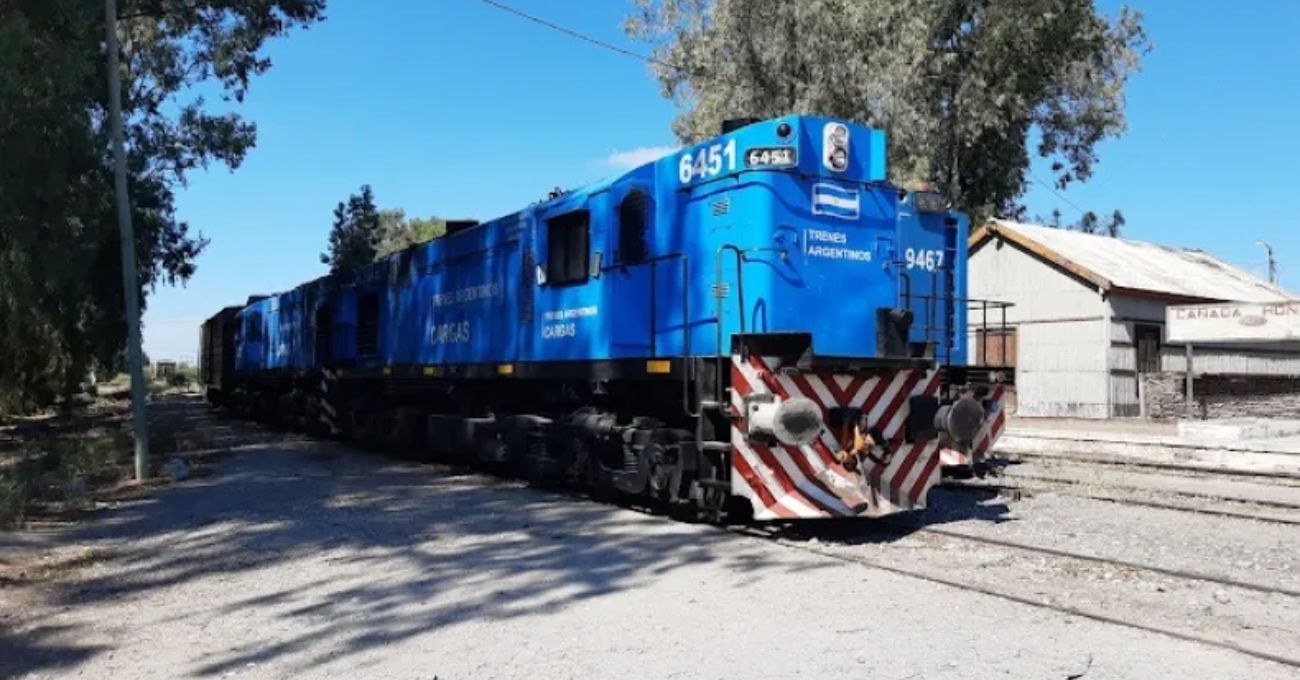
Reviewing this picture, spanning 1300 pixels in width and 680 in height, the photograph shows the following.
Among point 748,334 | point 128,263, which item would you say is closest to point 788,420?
point 748,334

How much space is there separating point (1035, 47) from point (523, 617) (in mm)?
28084

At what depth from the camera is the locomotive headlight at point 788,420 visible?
7.85 metres

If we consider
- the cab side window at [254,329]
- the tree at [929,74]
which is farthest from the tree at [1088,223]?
the cab side window at [254,329]

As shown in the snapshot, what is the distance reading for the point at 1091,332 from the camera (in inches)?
893

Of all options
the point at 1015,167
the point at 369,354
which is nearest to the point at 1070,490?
the point at 369,354

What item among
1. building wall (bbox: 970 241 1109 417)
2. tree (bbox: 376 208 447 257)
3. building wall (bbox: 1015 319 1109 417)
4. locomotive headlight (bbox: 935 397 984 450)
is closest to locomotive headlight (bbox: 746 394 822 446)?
locomotive headlight (bbox: 935 397 984 450)

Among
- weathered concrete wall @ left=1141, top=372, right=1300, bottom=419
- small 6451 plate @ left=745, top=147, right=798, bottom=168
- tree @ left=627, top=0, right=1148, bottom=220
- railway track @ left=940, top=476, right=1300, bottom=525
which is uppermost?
tree @ left=627, top=0, right=1148, bottom=220

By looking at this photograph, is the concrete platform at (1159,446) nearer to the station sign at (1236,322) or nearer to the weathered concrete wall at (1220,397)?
the weathered concrete wall at (1220,397)

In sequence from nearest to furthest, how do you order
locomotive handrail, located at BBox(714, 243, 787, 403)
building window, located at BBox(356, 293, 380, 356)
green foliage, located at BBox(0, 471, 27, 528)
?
locomotive handrail, located at BBox(714, 243, 787, 403), green foliage, located at BBox(0, 471, 27, 528), building window, located at BBox(356, 293, 380, 356)

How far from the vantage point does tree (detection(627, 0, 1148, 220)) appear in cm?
2562

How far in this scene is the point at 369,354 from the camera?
17.5 m

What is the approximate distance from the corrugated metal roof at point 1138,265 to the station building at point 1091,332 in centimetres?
5

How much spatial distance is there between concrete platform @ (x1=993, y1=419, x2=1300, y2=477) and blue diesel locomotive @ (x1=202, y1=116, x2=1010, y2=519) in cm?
680

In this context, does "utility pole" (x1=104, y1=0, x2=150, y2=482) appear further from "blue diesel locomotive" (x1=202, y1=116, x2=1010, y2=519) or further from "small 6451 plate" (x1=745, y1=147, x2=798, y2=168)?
"small 6451 plate" (x1=745, y1=147, x2=798, y2=168)
